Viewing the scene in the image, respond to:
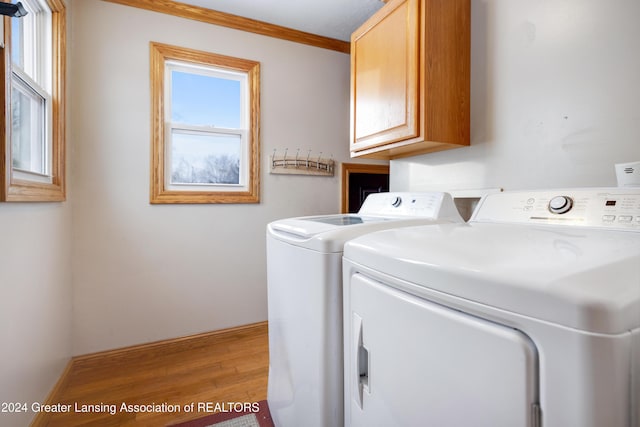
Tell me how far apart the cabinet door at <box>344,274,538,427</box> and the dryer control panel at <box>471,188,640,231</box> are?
0.67 m

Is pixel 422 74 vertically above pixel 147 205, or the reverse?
pixel 422 74

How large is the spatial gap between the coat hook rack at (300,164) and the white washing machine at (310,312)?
1411mm

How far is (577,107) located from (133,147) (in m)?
2.55

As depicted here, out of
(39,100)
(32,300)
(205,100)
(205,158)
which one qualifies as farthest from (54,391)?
(205,100)

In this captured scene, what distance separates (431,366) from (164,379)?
2.05 metres

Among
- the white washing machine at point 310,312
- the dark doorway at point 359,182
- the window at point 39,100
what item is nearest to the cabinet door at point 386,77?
the white washing machine at point 310,312

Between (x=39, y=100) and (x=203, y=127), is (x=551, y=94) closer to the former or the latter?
(x=203, y=127)

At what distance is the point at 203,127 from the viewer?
2.50m

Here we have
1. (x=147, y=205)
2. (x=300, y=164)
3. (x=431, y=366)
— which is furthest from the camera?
(x=300, y=164)

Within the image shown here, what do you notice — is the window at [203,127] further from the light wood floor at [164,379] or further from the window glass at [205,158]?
the light wood floor at [164,379]

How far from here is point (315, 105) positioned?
2867 millimetres

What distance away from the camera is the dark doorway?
304 cm

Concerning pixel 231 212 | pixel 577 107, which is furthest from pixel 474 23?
pixel 231 212

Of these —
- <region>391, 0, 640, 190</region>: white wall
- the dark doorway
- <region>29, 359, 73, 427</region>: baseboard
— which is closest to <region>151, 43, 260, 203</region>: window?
the dark doorway
